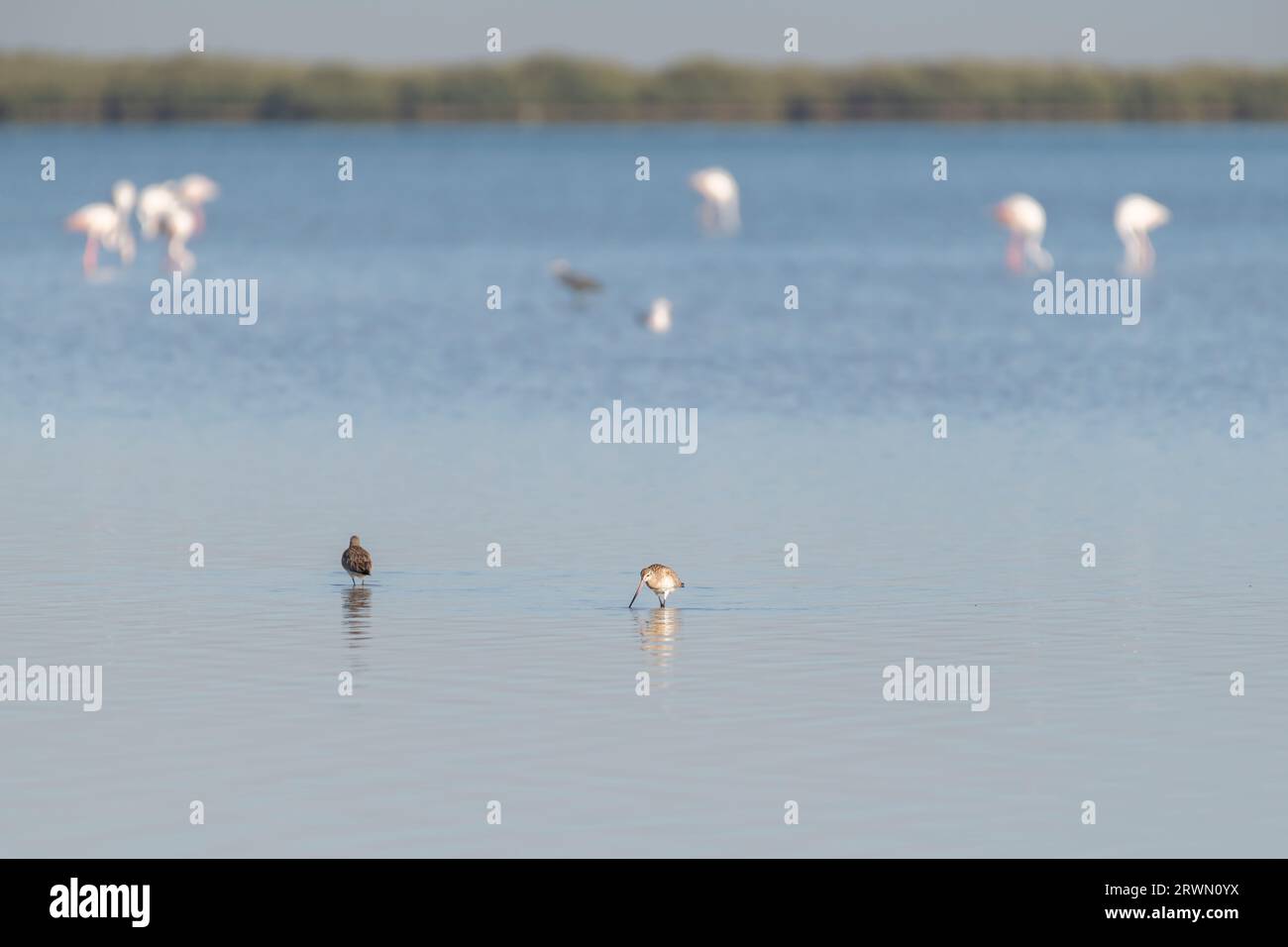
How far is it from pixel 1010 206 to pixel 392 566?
3102 cm

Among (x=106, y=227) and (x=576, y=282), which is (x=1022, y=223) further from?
(x=106, y=227)

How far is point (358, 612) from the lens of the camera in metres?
15.1

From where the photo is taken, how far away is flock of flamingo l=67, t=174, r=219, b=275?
4588 cm

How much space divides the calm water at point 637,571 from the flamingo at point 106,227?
4191 millimetres

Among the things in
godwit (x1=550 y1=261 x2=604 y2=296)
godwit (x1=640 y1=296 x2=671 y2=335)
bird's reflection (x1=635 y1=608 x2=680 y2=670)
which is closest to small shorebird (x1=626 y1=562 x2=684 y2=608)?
bird's reflection (x1=635 y1=608 x2=680 y2=670)

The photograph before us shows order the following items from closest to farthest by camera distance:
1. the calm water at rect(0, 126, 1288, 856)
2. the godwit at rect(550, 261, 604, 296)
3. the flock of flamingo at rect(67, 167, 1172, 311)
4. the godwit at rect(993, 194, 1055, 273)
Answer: the calm water at rect(0, 126, 1288, 856) < the godwit at rect(550, 261, 604, 296) < the flock of flamingo at rect(67, 167, 1172, 311) < the godwit at rect(993, 194, 1055, 273)

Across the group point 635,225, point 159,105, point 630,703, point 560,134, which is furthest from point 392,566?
point 560,134

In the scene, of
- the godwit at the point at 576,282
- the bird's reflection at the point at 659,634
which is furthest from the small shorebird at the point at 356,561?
the godwit at the point at 576,282

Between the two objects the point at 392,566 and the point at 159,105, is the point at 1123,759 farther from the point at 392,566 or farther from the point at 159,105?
the point at 159,105

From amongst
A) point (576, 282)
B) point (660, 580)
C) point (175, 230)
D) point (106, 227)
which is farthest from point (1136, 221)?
point (660, 580)

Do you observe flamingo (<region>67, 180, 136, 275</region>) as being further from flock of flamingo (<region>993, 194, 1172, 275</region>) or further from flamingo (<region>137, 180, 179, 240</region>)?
flock of flamingo (<region>993, 194, 1172, 275</region>)

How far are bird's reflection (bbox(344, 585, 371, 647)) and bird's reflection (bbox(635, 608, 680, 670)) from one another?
1.57m

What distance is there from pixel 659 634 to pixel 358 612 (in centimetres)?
192

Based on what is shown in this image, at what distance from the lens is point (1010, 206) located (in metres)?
46.1
